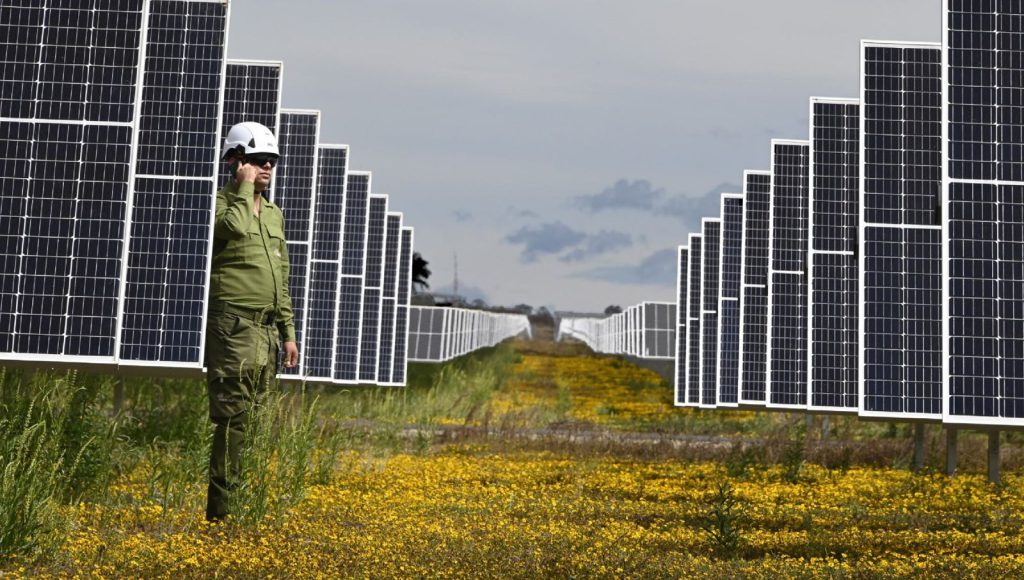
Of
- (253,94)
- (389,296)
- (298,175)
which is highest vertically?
(253,94)

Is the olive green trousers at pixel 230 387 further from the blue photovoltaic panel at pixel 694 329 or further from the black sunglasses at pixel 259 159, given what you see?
the blue photovoltaic panel at pixel 694 329

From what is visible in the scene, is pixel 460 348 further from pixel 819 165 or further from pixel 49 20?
pixel 49 20

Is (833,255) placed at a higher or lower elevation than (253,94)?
lower

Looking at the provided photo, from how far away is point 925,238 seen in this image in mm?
15250

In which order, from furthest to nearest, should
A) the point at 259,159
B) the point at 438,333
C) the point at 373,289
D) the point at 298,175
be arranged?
the point at 438,333 → the point at 373,289 → the point at 298,175 → the point at 259,159

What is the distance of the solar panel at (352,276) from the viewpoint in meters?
26.9

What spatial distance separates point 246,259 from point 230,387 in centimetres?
99

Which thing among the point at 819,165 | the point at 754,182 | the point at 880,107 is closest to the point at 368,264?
the point at 754,182

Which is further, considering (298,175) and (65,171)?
(298,175)

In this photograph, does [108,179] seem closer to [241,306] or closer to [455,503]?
[241,306]

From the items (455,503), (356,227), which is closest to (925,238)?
(455,503)

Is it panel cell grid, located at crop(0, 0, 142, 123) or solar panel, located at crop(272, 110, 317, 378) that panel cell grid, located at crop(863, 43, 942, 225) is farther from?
solar panel, located at crop(272, 110, 317, 378)

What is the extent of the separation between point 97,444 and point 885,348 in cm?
862

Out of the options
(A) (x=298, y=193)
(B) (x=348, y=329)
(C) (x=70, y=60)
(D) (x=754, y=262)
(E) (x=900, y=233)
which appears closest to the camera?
(C) (x=70, y=60)
